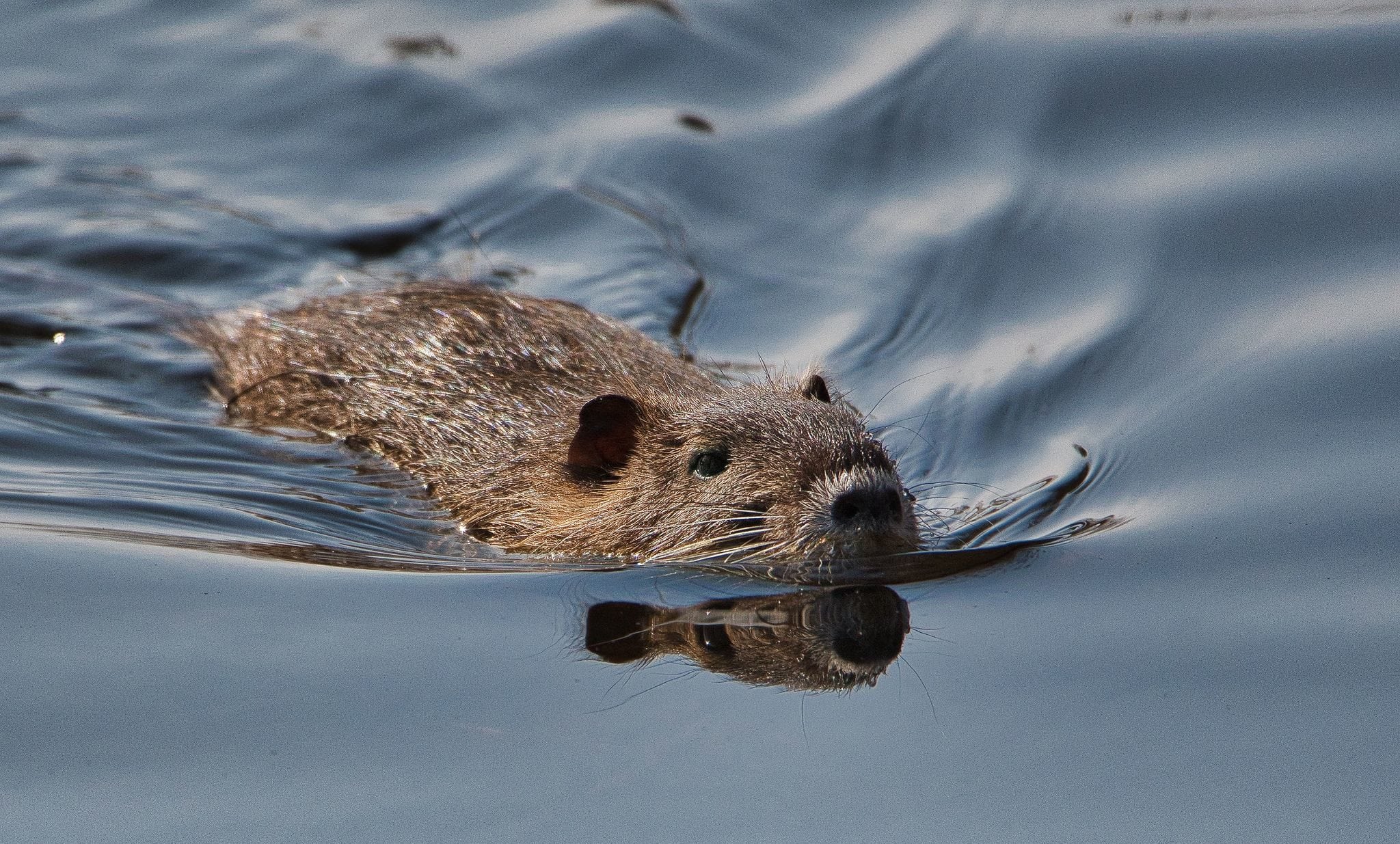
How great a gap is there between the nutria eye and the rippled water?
0.33 meters

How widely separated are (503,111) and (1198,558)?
18.2ft

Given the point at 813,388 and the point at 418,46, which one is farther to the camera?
the point at 418,46

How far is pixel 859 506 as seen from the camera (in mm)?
4848

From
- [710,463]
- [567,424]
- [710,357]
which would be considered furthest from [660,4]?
[710,463]

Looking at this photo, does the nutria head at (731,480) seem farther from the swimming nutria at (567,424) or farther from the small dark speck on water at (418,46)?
the small dark speck on water at (418,46)

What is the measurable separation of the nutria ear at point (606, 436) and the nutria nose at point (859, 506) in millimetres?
867

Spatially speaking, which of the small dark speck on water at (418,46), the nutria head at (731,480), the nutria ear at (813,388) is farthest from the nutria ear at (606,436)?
the small dark speck on water at (418,46)

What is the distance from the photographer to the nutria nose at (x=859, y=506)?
15.9 ft

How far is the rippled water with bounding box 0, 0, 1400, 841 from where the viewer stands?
13.3 feet

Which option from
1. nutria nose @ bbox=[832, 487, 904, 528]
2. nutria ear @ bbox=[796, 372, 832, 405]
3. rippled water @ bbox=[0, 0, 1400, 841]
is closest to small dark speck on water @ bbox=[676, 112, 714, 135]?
rippled water @ bbox=[0, 0, 1400, 841]

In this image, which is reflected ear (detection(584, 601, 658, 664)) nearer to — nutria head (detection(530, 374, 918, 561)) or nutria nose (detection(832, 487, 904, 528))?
nutria head (detection(530, 374, 918, 561))

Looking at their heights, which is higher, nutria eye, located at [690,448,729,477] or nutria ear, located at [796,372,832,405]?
nutria ear, located at [796,372,832,405]

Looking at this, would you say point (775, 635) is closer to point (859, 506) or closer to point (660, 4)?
point (859, 506)

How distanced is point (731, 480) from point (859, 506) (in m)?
0.46
